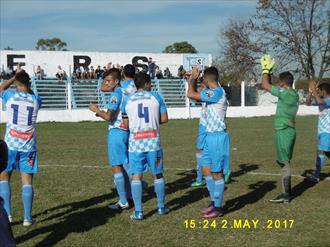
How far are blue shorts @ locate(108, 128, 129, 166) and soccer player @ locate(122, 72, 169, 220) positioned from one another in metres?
0.54

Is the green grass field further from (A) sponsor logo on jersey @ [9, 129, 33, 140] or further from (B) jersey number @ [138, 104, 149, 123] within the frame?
(B) jersey number @ [138, 104, 149, 123]

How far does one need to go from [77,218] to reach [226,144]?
95.7 inches

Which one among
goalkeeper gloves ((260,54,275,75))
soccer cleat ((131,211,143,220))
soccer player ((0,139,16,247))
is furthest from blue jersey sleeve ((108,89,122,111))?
soccer player ((0,139,16,247))

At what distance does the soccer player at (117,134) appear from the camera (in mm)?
7473

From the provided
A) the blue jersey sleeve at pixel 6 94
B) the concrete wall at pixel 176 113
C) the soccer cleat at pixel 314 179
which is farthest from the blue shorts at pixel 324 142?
the concrete wall at pixel 176 113

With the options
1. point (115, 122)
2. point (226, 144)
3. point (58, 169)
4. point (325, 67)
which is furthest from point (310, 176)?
point (325, 67)

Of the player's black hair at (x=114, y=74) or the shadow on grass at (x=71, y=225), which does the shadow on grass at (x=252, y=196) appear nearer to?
the shadow on grass at (x=71, y=225)

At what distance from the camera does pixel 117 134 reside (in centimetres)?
757

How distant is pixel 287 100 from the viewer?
26.1ft

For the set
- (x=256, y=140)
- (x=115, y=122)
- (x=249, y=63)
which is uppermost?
(x=249, y=63)

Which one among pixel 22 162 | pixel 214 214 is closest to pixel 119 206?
pixel 214 214

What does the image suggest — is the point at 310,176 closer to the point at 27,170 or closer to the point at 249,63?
the point at 27,170

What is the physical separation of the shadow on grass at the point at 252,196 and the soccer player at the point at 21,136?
3.01 meters

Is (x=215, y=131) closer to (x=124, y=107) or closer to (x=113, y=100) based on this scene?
(x=124, y=107)
